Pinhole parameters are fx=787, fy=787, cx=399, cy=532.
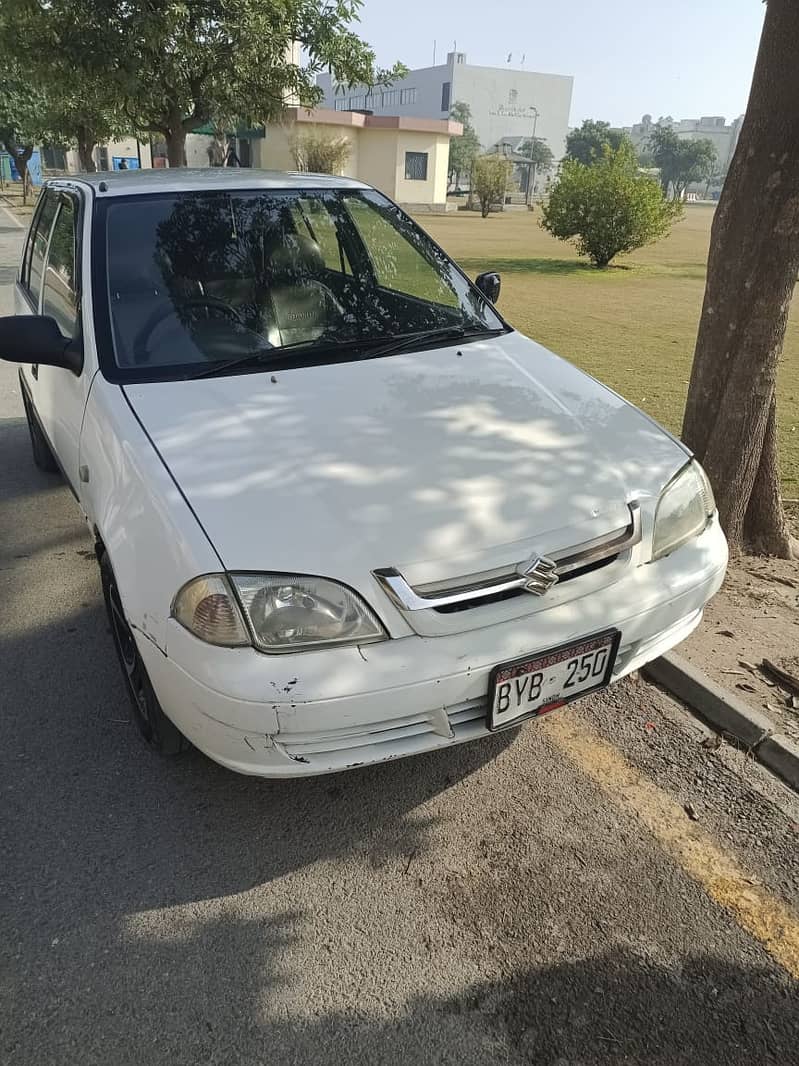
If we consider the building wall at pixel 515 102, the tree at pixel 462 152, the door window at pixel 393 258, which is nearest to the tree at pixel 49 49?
the door window at pixel 393 258

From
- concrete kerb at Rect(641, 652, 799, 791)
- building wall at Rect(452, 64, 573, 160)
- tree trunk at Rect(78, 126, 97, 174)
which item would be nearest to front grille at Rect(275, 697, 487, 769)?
concrete kerb at Rect(641, 652, 799, 791)

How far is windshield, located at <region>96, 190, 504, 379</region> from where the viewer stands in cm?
296

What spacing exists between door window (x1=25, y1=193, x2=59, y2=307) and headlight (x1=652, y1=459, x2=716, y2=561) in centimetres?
338

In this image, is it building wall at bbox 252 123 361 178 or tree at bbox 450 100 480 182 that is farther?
tree at bbox 450 100 480 182

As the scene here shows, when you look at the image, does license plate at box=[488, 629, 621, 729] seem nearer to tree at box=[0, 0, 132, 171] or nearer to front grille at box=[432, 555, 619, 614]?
front grille at box=[432, 555, 619, 614]

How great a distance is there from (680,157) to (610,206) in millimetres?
116365

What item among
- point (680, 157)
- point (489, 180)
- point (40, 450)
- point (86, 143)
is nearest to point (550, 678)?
point (40, 450)

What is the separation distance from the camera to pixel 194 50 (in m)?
9.28

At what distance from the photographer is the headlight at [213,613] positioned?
6.63 feet

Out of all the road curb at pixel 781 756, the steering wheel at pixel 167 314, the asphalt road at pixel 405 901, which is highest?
the steering wheel at pixel 167 314

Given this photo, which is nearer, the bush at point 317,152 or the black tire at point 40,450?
the black tire at point 40,450

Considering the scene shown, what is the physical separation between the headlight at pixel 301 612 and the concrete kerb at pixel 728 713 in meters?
1.59

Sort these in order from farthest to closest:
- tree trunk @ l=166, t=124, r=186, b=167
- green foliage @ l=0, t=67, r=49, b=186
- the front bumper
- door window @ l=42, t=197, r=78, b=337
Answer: green foliage @ l=0, t=67, r=49, b=186 < tree trunk @ l=166, t=124, r=186, b=167 < door window @ l=42, t=197, r=78, b=337 < the front bumper

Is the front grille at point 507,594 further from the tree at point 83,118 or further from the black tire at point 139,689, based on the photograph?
the tree at point 83,118
